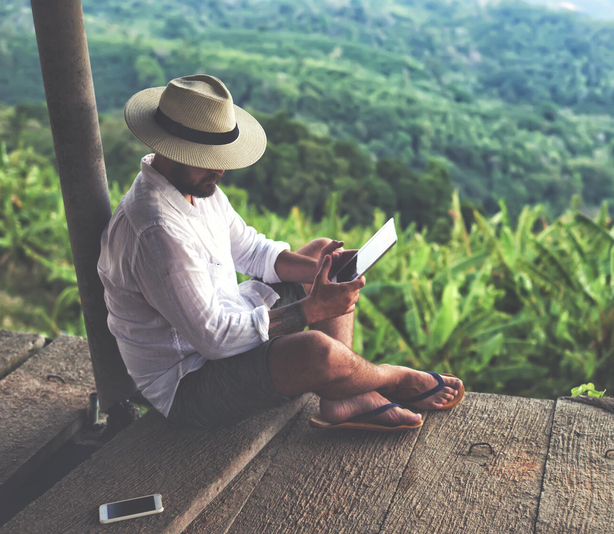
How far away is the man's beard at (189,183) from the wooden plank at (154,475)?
726 millimetres

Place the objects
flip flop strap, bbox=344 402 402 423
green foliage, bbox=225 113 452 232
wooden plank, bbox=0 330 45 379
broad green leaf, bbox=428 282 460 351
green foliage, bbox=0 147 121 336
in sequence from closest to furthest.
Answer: flip flop strap, bbox=344 402 402 423, wooden plank, bbox=0 330 45 379, broad green leaf, bbox=428 282 460 351, green foliage, bbox=0 147 121 336, green foliage, bbox=225 113 452 232

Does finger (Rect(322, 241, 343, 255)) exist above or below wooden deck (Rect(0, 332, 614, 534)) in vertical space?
above

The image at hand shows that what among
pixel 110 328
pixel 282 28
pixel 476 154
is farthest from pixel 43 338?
pixel 282 28

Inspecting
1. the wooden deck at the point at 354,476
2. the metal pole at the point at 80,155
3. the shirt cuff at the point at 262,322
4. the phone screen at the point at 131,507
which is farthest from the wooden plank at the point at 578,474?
Result: the metal pole at the point at 80,155

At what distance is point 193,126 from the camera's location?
1.59 meters

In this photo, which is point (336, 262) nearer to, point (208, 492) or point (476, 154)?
point (208, 492)

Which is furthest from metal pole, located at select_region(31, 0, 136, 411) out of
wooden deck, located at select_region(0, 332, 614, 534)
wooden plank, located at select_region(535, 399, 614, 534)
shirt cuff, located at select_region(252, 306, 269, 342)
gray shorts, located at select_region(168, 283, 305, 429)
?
wooden plank, located at select_region(535, 399, 614, 534)

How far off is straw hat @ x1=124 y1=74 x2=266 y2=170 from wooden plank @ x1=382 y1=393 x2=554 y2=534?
102cm

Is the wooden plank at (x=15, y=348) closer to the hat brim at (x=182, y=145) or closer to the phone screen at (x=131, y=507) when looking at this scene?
the phone screen at (x=131, y=507)

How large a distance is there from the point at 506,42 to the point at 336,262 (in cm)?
1490

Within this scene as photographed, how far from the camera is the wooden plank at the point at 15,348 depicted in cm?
221

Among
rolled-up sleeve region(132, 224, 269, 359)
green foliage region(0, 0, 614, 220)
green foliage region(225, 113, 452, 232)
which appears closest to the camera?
rolled-up sleeve region(132, 224, 269, 359)

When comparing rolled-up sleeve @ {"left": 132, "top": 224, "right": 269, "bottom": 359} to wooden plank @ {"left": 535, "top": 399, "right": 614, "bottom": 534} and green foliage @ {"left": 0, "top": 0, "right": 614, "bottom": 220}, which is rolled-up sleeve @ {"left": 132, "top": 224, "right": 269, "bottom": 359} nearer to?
wooden plank @ {"left": 535, "top": 399, "right": 614, "bottom": 534}

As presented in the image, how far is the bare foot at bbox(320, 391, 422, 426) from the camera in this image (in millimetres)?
1844
